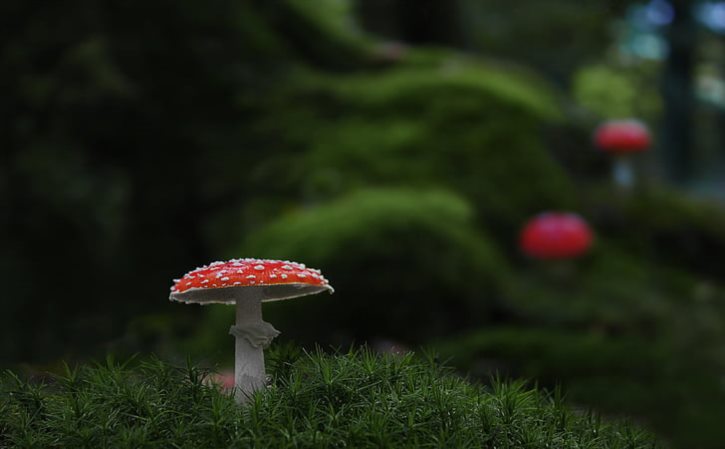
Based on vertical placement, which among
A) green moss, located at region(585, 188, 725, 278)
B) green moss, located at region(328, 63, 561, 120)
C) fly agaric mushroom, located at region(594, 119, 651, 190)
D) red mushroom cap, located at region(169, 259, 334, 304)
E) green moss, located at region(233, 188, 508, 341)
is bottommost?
red mushroom cap, located at region(169, 259, 334, 304)

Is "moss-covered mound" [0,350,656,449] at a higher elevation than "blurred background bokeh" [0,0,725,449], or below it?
below

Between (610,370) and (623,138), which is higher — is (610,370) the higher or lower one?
the lower one

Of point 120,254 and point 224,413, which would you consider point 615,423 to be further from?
point 120,254

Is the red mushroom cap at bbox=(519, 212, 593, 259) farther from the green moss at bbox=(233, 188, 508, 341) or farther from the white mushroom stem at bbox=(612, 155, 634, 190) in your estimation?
the white mushroom stem at bbox=(612, 155, 634, 190)

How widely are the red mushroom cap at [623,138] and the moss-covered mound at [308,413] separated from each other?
21.5 feet

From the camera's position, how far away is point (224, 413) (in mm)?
2113

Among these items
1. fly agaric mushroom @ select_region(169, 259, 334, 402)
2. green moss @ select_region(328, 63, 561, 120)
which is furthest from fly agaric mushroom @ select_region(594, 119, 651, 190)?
fly agaric mushroom @ select_region(169, 259, 334, 402)

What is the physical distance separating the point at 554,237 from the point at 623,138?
87.4 inches

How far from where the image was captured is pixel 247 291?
2.44m

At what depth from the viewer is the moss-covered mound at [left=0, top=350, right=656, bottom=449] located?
204 centimetres

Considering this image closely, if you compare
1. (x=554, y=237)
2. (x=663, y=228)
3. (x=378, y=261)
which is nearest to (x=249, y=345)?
(x=378, y=261)

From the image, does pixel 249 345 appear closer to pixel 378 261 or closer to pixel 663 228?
pixel 378 261

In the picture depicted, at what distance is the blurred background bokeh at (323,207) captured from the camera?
570 cm

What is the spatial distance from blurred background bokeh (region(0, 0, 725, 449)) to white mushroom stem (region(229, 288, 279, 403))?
9.85 ft
